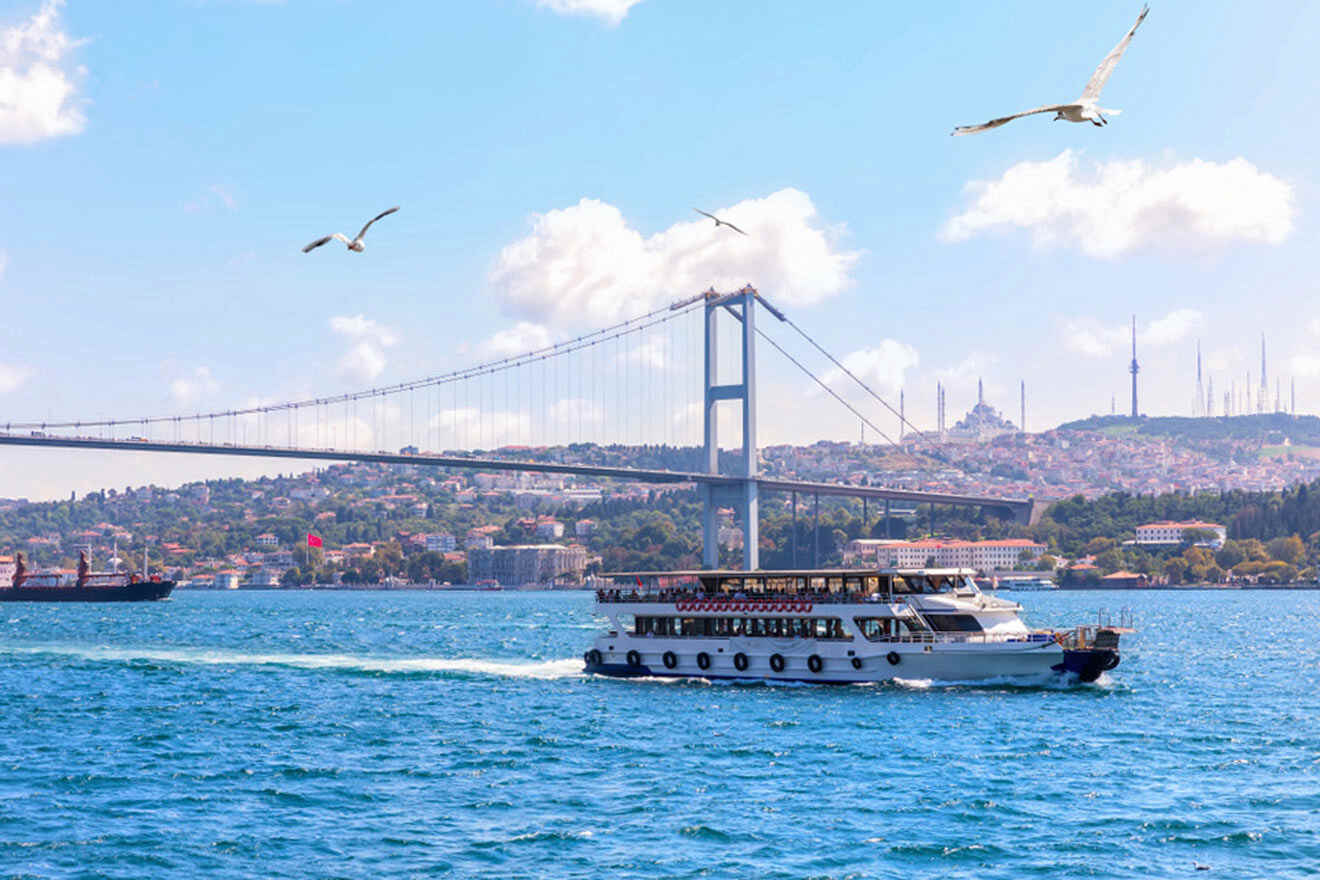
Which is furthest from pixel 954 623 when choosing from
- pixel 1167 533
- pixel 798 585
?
pixel 1167 533

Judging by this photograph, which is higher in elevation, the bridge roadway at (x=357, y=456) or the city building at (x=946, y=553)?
the bridge roadway at (x=357, y=456)

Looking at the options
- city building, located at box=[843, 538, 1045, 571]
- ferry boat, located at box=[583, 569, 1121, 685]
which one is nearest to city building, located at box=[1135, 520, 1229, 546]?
city building, located at box=[843, 538, 1045, 571]

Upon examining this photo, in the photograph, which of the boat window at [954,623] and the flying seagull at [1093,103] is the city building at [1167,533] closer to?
the boat window at [954,623]

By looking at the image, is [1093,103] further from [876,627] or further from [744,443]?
[744,443]

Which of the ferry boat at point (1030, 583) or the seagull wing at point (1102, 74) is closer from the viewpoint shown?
the seagull wing at point (1102, 74)

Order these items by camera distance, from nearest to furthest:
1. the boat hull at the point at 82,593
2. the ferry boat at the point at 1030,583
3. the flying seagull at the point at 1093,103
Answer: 1. the flying seagull at the point at 1093,103
2. the boat hull at the point at 82,593
3. the ferry boat at the point at 1030,583

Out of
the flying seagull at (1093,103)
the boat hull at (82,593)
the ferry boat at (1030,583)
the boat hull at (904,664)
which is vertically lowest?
the boat hull at (82,593)

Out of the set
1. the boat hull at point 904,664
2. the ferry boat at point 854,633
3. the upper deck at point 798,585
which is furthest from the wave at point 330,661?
the boat hull at point 904,664

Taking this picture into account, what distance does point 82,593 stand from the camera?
138250mm

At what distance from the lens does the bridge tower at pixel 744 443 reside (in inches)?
4313

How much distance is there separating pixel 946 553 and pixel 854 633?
471 feet

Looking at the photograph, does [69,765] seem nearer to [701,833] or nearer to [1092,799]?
[701,833]

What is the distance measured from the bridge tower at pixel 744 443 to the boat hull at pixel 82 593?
2252 inches

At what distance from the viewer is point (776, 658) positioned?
144 feet
